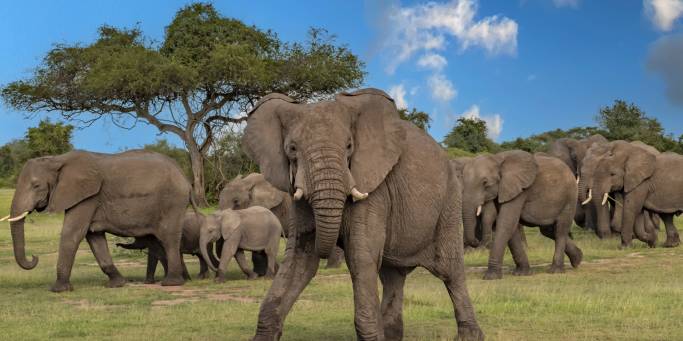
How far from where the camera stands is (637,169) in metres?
21.1

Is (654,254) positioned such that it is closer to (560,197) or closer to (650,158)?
(650,158)

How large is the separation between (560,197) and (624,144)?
630 centimetres

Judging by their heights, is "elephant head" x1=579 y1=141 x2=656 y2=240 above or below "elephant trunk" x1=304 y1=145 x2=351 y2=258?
above

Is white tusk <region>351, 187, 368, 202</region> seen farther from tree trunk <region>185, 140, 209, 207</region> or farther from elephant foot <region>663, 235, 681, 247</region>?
tree trunk <region>185, 140, 209, 207</region>

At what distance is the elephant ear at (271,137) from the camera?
7.63 meters

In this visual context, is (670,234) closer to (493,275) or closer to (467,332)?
(493,275)

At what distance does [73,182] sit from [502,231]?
274 inches

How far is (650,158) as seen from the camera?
2127 cm

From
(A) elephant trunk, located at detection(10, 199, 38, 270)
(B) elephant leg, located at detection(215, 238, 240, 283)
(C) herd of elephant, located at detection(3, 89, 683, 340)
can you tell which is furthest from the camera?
(B) elephant leg, located at detection(215, 238, 240, 283)

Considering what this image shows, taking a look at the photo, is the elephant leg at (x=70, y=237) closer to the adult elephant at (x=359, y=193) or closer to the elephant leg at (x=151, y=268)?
the elephant leg at (x=151, y=268)

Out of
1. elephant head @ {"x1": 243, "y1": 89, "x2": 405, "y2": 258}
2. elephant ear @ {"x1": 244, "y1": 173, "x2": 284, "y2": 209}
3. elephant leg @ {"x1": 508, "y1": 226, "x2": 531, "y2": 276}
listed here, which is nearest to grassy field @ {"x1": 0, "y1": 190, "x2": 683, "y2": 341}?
elephant leg @ {"x1": 508, "y1": 226, "x2": 531, "y2": 276}

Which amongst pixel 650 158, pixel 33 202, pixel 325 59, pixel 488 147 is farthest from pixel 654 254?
pixel 488 147

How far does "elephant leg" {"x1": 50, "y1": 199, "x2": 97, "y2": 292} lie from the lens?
1401cm

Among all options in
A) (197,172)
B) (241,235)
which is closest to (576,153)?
(241,235)
